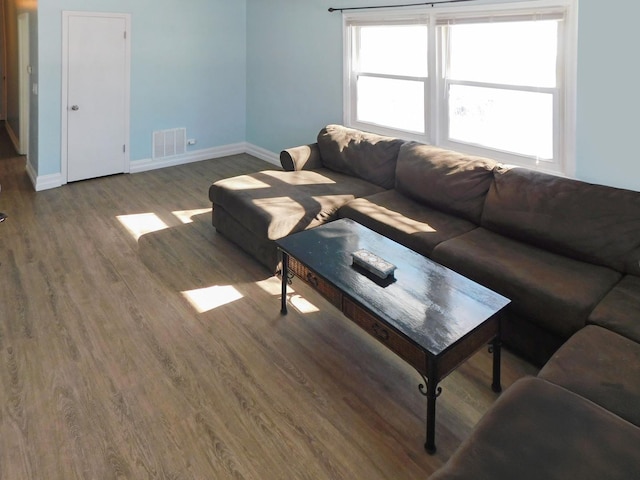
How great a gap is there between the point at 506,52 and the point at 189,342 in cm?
312

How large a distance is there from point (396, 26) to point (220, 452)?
156 inches

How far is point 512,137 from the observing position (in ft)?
11.7

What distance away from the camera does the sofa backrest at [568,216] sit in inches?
100.0

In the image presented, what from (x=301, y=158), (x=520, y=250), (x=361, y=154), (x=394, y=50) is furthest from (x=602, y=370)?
(x=394, y=50)

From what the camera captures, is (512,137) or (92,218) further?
(92,218)

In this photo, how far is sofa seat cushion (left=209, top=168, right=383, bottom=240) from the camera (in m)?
3.40

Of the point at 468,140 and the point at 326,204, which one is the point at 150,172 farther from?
the point at 468,140

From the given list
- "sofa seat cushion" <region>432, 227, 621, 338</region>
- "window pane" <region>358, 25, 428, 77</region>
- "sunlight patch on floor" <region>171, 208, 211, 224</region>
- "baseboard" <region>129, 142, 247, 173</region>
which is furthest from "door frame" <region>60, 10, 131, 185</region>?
"sofa seat cushion" <region>432, 227, 621, 338</region>

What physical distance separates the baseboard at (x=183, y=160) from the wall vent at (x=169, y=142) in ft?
0.23

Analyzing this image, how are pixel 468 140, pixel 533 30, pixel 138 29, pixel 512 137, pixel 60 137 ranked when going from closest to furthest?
pixel 533 30 < pixel 512 137 < pixel 468 140 < pixel 60 137 < pixel 138 29

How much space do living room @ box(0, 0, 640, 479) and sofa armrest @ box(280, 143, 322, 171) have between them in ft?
2.79

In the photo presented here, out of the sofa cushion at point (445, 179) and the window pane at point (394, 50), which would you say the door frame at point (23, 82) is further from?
the sofa cushion at point (445, 179)

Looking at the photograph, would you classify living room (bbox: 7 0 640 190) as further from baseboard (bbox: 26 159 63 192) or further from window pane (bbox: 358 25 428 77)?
window pane (bbox: 358 25 428 77)

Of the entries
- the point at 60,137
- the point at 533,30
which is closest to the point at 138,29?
the point at 60,137
